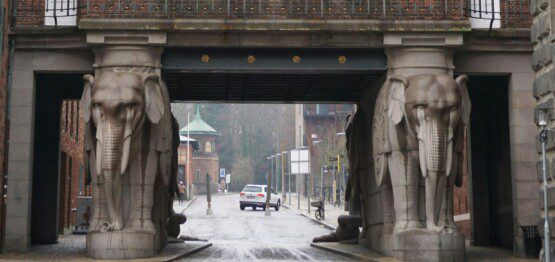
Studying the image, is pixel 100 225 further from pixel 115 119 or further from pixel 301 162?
pixel 301 162

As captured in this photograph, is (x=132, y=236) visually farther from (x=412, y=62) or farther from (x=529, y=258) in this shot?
(x=529, y=258)

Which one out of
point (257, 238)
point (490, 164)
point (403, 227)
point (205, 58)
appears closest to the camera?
point (403, 227)

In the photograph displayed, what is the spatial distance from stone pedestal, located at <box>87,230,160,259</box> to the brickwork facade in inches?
426

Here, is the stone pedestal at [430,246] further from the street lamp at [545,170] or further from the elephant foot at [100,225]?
the elephant foot at [100,225]

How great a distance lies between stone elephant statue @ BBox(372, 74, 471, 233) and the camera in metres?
20.2

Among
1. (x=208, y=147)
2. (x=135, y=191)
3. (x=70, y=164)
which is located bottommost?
(x=135, y=191)

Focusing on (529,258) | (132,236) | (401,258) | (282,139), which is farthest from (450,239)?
(282,139)

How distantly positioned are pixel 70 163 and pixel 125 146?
→ 1595 centimetres

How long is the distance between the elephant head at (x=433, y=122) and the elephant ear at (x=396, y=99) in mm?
22

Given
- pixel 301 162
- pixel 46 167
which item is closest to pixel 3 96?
pixel 46 167

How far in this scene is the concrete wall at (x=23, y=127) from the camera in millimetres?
22094

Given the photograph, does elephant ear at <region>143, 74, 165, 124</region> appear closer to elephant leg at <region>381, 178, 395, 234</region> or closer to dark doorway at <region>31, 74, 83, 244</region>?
elephant leg at <region>381, 178, 395, 234</region>

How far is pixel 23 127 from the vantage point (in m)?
22.4

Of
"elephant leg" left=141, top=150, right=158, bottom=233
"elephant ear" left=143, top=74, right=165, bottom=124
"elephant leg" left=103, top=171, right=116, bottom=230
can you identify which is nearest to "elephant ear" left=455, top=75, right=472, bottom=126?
"elephant ear" left=143, top=74, right=165, bottom=124
